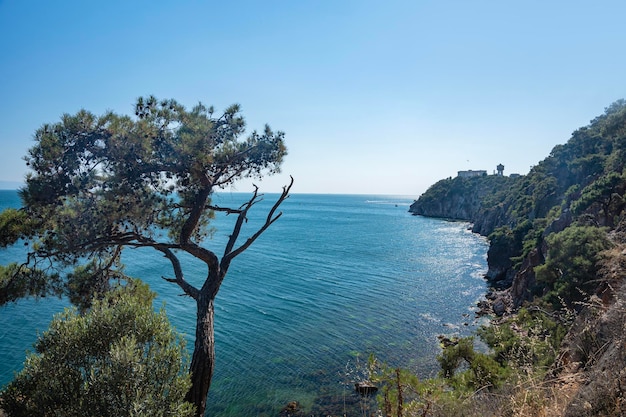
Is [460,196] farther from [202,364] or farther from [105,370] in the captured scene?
[105,370]

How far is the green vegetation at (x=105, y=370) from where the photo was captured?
6.70 metres

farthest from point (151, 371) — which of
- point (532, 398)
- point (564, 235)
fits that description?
point (564, 235)

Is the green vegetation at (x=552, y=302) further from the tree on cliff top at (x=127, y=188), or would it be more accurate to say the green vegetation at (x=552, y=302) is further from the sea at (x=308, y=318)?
the tree on cliff top at (x=127, y=188)

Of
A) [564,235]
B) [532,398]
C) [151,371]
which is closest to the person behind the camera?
[532,398]

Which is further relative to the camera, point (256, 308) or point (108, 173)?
point (256, 308)

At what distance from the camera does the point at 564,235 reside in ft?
76.6

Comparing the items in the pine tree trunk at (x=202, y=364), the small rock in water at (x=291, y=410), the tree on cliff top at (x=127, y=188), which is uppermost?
the tree on cliff top at (x=127, y=188)

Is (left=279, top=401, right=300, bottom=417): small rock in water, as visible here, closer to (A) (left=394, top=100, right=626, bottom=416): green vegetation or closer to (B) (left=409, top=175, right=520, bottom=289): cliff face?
(A) (left=394, top=100, right=626, bottom=416): green vegetation

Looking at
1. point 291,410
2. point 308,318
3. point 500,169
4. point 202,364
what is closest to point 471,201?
point 500,169

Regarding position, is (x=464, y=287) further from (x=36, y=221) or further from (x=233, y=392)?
(x=36, y=221)

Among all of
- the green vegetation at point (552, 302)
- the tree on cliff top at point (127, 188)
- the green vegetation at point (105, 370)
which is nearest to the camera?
the green vegetation at point (552, 302)

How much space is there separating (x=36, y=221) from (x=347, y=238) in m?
65.9

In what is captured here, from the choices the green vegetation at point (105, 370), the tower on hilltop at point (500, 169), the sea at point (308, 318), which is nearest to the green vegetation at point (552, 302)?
the sea at point (308, 318)

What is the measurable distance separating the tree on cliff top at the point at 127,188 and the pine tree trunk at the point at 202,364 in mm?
24
